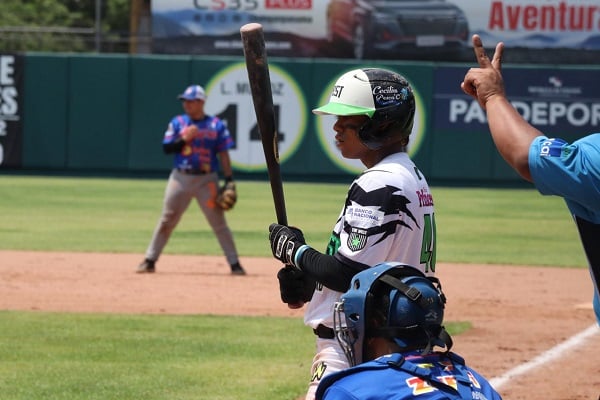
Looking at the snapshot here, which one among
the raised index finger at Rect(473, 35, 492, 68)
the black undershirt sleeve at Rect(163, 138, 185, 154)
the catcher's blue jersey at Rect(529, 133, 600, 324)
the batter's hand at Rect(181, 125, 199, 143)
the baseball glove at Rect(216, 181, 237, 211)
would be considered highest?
the raised index finger at Rect(473, 35, 492, 68)

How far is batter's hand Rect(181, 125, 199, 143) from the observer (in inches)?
500

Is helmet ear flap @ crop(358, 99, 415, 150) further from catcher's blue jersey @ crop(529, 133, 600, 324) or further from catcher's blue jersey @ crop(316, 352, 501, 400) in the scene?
catcher's blue jersey @ crop(316, 352, 501, 400)

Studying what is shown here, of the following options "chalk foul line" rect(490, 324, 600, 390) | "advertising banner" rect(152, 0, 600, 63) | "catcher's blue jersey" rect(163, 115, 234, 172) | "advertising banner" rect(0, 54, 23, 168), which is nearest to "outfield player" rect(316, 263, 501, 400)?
"chalk foul line" rect(490, 324, 600, 390)

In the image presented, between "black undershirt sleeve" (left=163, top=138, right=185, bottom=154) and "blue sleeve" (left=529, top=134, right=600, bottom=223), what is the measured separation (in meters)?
9.64

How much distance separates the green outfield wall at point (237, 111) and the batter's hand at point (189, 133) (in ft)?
44.7

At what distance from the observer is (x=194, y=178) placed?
12.9m

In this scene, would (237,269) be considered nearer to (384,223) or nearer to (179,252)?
(179,252)

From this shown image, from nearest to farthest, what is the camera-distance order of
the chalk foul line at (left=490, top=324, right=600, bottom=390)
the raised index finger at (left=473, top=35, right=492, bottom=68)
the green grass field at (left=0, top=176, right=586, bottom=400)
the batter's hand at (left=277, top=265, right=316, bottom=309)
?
1. the raised index finger at (left=473, top=35, right=492, bottom=68)
2. the batter's hand at (left=277, top=265, right=316, bottom=309)
3. the green grass field at (left=0, top=176, right=586, bottom=400)
4. the chalk foul line at (left=490, top=324, right=600, bottom=390)

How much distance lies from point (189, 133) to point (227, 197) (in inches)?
32.6

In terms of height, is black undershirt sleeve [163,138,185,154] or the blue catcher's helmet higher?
the blue catcher's helmet

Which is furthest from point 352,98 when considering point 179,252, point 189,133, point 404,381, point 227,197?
point 179,252

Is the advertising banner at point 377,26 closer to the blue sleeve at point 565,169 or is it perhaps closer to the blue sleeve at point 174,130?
the blue sleeve at point 174,130

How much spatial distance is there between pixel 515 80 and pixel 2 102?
38.8 ft

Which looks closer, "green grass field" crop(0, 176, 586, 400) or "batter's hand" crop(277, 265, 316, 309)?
"batter's hand" crop(277, 265, 316, 309)
